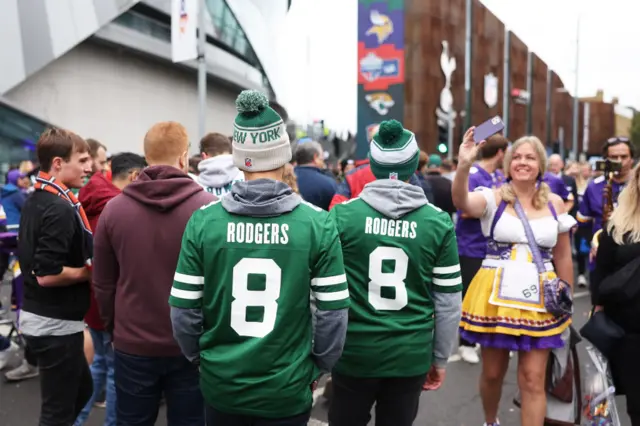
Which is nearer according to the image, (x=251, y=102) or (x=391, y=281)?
(x=251, y=102)

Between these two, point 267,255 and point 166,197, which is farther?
point 166,197

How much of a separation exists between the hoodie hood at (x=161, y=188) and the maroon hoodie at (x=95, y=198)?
1.07 m

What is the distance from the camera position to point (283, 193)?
2.07 m

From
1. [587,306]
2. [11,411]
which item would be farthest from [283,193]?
[587,306]

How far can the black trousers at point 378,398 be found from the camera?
8.55ft

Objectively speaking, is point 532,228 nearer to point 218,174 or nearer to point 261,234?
point 261,234

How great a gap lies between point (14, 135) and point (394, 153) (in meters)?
20.2

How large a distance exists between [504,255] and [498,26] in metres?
44.1

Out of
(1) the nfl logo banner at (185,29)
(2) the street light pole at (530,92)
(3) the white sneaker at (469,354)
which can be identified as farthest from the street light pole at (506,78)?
(3) the white sneaker at (469,354)

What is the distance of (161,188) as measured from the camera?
2600 mm

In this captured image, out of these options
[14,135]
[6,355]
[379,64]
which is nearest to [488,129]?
[6,355]

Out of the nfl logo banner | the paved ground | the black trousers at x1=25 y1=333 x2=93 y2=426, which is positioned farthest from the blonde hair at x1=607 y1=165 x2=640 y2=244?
A: the nfl logo banner

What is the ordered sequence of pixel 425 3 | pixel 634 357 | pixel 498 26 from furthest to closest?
pixel 498 26
pixel 425 3
pixel 634 357

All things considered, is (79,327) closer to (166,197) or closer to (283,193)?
(166,197)
